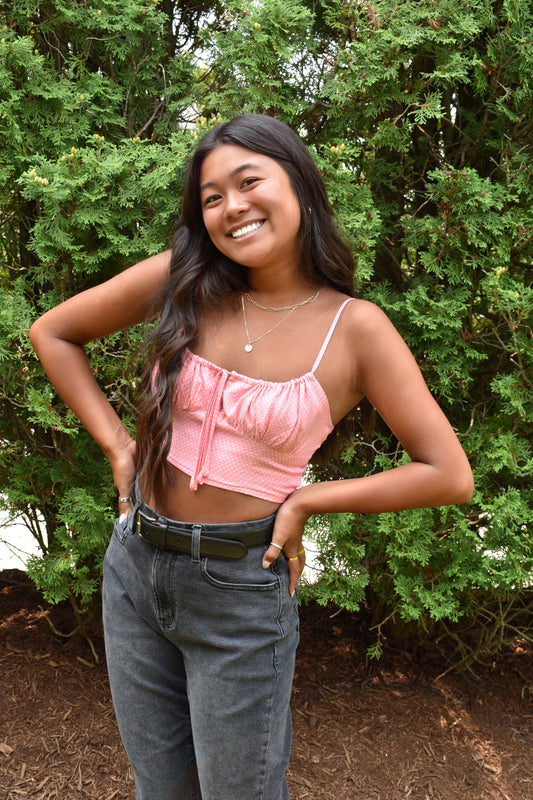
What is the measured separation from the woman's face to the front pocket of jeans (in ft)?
2.41

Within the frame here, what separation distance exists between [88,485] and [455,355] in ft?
5.71

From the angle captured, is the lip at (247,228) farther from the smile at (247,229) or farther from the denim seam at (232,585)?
the denim seam at (232,585)

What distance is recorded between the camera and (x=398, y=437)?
5.37 feet

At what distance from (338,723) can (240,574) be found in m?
1.90

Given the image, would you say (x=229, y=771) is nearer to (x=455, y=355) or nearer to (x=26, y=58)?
(x=455, y=355)

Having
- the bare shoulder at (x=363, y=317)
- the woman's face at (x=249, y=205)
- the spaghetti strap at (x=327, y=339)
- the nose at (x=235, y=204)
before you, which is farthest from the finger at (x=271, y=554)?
the nose at (x=235, y=204)

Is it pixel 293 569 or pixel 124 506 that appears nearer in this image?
pixel 293 569

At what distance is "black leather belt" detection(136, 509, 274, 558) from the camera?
62.2 inches

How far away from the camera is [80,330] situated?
1.98 m

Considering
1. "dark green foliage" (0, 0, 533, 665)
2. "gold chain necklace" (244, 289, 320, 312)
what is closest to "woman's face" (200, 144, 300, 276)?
"gold chain necklace" (244, 289, 320, 312)

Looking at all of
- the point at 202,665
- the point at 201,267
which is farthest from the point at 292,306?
the point at 202,665

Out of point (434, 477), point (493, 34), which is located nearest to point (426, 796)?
point (434, 477)

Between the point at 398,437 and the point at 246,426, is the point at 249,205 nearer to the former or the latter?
the point at 246,426

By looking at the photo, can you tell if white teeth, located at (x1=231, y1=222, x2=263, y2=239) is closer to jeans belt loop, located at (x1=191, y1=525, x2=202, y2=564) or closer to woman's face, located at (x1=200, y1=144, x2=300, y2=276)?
woman's face, located at (x1=200, y1=144, x2=300, y2=276)
